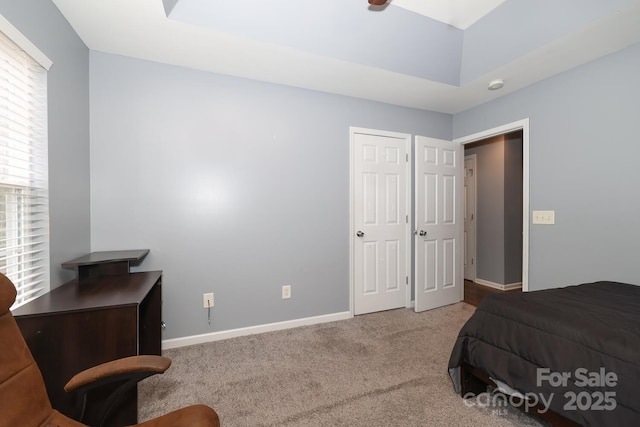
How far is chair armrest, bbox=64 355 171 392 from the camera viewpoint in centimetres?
100

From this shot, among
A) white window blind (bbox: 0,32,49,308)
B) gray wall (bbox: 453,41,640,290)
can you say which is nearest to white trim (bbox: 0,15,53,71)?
white window blind (bbox: 0,32,49,308)

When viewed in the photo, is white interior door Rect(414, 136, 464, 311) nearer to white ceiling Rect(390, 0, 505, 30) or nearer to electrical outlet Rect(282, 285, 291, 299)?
white ceiling Rect(390, 0, 505, 30)

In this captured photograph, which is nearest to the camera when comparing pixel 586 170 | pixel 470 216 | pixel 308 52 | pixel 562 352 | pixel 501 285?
pixel 562 352

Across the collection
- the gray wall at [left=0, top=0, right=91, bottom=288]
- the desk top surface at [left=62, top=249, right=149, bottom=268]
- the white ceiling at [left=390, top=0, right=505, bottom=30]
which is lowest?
the desk top surface at [left=62, top=249, right=149, bottom=268]

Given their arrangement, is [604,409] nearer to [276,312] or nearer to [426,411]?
[426,411]

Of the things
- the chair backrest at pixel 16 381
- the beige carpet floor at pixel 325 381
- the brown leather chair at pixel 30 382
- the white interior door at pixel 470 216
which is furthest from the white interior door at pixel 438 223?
the chair backrest at pixel 16 381

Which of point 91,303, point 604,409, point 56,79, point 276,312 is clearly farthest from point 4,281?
point 604,409

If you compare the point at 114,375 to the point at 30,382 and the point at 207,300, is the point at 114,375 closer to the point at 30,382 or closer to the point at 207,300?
the point at 30,382

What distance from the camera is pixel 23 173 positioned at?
152 cm

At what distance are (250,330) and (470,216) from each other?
384cm

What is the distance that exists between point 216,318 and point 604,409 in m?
2.56

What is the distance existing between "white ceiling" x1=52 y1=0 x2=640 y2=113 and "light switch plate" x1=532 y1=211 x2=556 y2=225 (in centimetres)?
127

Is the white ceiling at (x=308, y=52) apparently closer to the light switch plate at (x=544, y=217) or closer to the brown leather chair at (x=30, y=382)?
the light switch plate at (x=544, y=217)

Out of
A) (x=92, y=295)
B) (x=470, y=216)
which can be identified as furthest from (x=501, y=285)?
(x=92, y=295)
